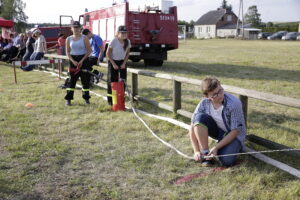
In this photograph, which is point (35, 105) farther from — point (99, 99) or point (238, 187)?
point (238, 187)

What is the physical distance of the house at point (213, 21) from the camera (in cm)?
8106

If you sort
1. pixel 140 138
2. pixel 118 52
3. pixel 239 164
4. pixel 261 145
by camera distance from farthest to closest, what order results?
1. pixel 118 52
2. pixel 140 138
3. pixel 261 145
4. pixel 239 164

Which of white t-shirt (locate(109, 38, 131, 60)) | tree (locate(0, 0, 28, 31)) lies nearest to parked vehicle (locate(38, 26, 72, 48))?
white t-shirt (locate(109, 38, 131, 60))

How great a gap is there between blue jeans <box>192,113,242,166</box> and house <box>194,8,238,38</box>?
79651 millimetres

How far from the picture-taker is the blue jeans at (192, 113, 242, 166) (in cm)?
383

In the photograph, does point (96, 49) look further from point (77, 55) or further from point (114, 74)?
point (114, 74)

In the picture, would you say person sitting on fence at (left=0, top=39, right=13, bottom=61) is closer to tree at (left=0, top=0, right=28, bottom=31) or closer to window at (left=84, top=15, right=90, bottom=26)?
window at (left=84, top=15, right=90, bottom=26)

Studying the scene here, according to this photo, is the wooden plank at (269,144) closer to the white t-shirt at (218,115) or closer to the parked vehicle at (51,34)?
the white t-shirt at (218,115)

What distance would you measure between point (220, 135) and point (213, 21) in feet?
268

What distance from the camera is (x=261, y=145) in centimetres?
427

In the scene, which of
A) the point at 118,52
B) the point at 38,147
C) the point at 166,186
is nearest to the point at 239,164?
the point at 166,186

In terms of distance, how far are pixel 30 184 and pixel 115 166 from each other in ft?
3.18

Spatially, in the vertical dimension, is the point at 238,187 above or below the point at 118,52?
below

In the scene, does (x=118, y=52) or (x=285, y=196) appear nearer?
(x=285, y=196)
